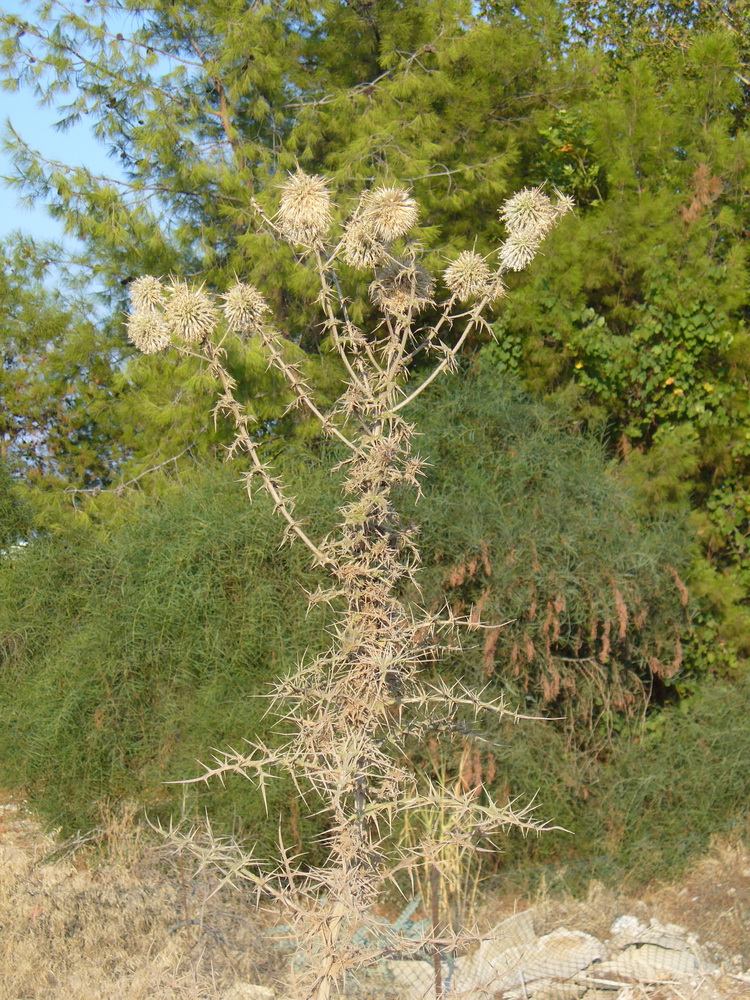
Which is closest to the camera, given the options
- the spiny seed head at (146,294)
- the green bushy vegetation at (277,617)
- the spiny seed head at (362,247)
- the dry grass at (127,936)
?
the spiny seed head at (362,247)

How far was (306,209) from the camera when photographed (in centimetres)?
265

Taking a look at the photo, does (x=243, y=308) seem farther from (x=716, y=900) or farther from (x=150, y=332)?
(x=716, y=900)

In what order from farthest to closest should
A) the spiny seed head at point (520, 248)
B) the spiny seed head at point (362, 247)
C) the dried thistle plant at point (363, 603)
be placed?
1. the spiny seed head at point (520, 248)
2. the spiny seed head at point (362, 247)
3. the dried thistle plant at point (363, 603)

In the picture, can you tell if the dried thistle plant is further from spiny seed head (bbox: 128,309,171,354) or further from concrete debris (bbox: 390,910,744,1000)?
concrete debris (bbox: 390,910,744,1000)

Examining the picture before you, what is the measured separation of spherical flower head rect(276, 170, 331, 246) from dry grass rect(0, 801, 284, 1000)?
2.23 metres

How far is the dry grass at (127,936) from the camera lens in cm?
379

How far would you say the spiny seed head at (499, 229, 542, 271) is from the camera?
2.82m

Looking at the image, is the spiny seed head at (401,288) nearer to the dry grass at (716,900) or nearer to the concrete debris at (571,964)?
the concrete debris at (571,964)

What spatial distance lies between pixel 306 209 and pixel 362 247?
0.18 metres

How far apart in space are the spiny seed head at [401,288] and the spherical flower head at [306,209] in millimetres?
212

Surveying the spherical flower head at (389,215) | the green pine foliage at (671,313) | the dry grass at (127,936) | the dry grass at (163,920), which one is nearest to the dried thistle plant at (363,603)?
the spherical flower head at (389,215)

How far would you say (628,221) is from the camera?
691 centimetres

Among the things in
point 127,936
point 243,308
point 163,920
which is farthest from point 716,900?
point 243,308

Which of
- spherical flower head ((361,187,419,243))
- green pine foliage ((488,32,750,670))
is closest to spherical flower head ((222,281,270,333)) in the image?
spherical flower head ((361,187,419,243))
